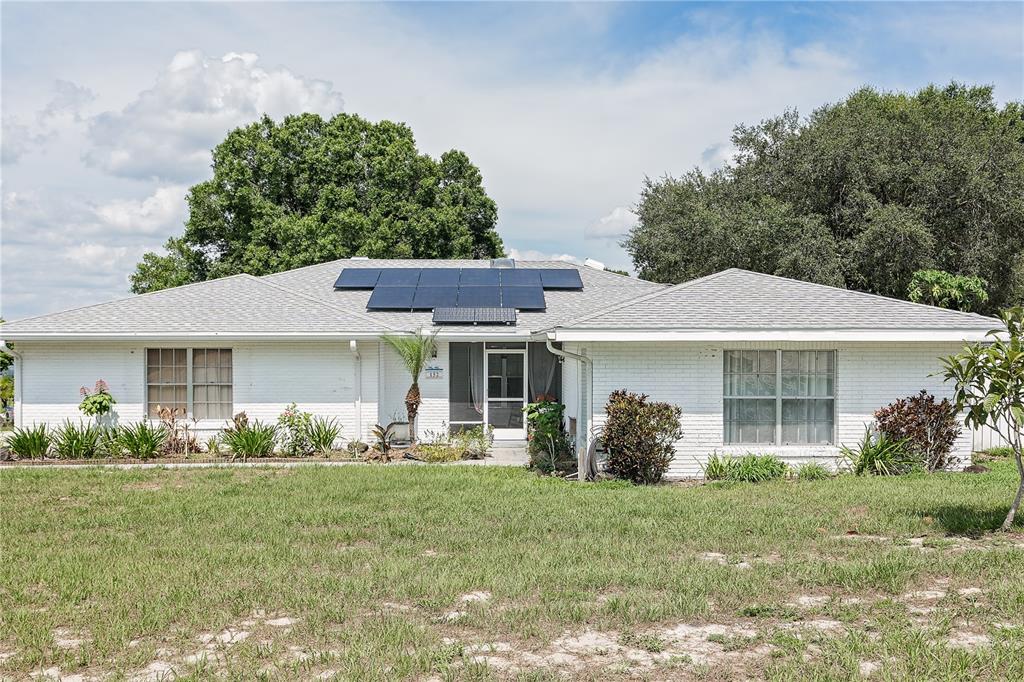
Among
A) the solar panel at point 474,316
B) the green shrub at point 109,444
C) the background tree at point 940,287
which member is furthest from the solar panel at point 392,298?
the background tree at point 940,287

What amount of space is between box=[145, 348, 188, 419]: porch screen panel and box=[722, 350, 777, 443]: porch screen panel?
37.3ft

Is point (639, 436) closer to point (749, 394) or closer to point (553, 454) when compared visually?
point (749, 394)

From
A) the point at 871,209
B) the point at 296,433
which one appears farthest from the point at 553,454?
the point at 871,209

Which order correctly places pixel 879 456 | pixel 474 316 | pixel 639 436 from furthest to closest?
pixel 474 316 < pixel 879 456 < pixel 639 436

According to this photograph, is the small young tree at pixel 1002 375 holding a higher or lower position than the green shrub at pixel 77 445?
higher

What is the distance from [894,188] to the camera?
2844 centimetres

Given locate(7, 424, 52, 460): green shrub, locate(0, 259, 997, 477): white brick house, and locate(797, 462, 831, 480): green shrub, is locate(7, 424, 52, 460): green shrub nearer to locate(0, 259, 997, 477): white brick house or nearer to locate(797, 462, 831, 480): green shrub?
locate(0, 259, 997, 477): white brick house

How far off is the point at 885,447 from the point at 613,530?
22.0ft

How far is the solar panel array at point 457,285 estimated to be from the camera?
20.2m

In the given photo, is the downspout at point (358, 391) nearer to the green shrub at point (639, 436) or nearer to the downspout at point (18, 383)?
the green shrub at point (639, 436)

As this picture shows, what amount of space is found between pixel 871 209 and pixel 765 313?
15923 millimetres

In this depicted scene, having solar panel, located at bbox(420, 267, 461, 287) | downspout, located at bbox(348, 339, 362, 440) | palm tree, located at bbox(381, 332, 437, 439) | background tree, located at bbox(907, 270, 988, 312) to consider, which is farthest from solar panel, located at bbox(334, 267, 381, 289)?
background tree, located at bbox(907, 270, 988, 312)

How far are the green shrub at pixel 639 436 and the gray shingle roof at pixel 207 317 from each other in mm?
6142

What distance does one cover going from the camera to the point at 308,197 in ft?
117
